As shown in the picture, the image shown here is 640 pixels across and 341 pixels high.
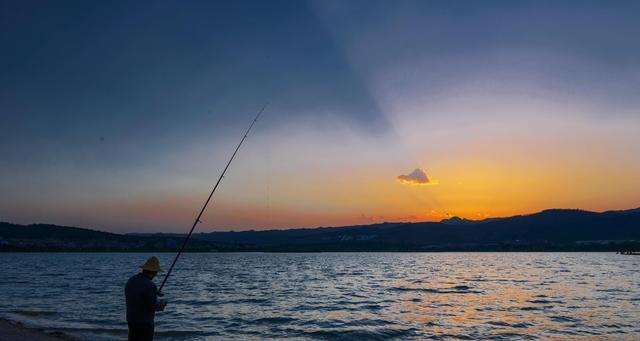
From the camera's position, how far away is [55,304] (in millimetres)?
32031

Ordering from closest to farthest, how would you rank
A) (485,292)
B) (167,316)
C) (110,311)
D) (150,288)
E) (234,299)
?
(150,288) < (167,316) < (110,311) < (234,299) < (485,292)

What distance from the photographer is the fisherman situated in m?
9.99

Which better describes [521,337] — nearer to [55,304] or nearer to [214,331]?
[214,331]

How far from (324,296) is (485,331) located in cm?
1718

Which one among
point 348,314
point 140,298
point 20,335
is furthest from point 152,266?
point 348,314

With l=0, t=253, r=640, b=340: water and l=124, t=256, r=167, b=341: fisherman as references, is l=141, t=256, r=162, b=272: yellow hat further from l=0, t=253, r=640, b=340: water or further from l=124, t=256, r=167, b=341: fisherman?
l=0, t=253, r=640, b=340: water

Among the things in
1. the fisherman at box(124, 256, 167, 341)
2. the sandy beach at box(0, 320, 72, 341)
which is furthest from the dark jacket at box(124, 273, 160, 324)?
the sandy beach at box(0, 320, 72, 341)

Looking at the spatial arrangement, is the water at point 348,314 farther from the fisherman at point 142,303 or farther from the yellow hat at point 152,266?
the yellow hat at point 152,266

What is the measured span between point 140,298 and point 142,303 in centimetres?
13

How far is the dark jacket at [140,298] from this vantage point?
9.98m

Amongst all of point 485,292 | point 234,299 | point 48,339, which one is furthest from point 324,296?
point 48,339

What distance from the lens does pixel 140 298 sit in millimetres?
10008

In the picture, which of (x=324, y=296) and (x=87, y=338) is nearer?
(x=87, y=338)

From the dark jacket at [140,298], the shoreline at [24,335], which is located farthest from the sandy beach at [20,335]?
the dark jacket at [140,298]
